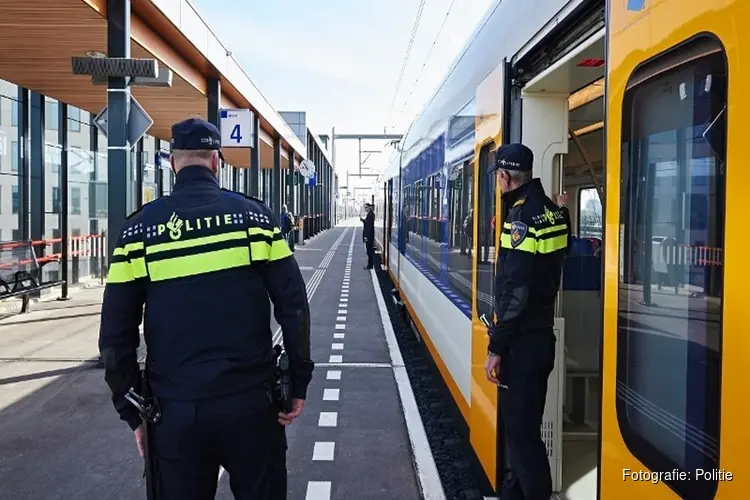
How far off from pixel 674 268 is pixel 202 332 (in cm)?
160

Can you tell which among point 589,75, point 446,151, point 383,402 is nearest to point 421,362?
point 383,402

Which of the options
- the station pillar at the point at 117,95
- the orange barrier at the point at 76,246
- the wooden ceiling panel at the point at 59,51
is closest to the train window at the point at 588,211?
the station pillar at the point at 117,95

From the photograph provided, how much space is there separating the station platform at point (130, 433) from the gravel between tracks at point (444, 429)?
Answer: 0.35ft

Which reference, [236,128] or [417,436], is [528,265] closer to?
[417,436]

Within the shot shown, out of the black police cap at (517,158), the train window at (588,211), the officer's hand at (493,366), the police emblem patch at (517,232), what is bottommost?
the officer's hand at (493,366)

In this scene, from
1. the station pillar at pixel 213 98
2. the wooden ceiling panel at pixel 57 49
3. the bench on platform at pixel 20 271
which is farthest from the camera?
the station pillar at pixel 213 98

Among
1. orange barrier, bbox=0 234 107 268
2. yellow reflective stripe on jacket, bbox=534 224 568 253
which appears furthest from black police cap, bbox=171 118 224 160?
orange barrier, bbox=0 234 107 268

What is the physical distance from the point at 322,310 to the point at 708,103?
11.4 metres

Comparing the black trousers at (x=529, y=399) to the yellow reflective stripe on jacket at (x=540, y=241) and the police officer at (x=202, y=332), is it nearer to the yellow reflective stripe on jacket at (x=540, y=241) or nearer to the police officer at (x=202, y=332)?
the yellow reflective stripe on jacket at (x=540, y=241)

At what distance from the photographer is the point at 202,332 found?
8.71 feet

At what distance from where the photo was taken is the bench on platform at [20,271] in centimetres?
1123

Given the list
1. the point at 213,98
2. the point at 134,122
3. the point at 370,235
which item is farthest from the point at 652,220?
the point at 370,235

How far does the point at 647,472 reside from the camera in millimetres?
2090

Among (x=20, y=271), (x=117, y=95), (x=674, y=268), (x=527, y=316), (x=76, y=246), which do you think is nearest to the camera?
(x=674, y=268)
